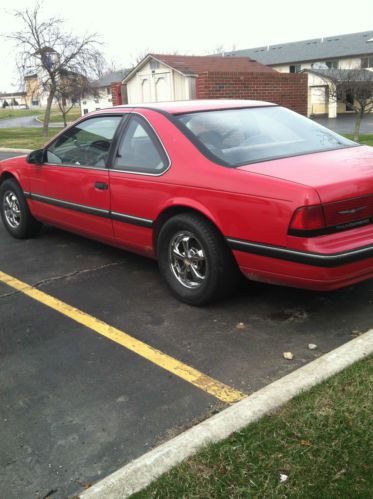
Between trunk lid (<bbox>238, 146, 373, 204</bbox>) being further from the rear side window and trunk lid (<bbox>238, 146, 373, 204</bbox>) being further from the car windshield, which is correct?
the rear side window

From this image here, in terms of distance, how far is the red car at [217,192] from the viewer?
3.41m

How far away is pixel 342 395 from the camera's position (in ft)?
9.02

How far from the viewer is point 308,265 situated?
11.1ft

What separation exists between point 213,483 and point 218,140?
106 inches

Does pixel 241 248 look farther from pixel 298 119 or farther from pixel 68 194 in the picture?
pixel 68 194

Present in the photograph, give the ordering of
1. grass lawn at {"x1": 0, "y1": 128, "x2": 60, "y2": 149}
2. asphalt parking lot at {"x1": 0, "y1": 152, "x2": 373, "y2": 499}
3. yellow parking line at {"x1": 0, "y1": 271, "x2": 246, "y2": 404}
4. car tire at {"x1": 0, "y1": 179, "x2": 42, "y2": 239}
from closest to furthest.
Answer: asphalt parking lot at {"x1": 0, "y1": 152, "x2": 373, "y2": 499}
yellow parking line at {"x1": 0, "y1": 271, "x2": 246, "y2": 404}
car tire at {"x1": 0, "y1": 179, "x2": 42, "y2": 239}
grass lawn at {"x1": 0, "y1": 128, "x2": 60, "y2": 149}

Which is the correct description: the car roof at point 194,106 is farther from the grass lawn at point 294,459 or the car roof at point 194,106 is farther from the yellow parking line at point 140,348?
the grass lawn at point 294,459

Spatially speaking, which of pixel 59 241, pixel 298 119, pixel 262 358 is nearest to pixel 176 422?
pixel 262 358

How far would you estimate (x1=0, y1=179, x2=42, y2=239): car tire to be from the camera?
6.23 meters

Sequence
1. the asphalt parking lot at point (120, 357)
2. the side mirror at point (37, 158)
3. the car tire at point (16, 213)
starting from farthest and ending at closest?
the car tire at point (16, 213)
the side mirror at point (37, 158)
the asphalt parking lot at point (120, 357)

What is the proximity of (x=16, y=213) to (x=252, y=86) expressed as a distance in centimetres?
872

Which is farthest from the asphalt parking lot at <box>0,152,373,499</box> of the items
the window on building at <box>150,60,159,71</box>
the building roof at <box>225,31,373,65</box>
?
the building roof at <box>225,31,373,65</box>

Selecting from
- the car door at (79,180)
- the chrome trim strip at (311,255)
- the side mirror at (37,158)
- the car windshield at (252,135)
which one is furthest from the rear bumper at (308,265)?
the side mirror at (37,158)

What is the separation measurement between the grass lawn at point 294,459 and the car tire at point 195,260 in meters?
1.37
